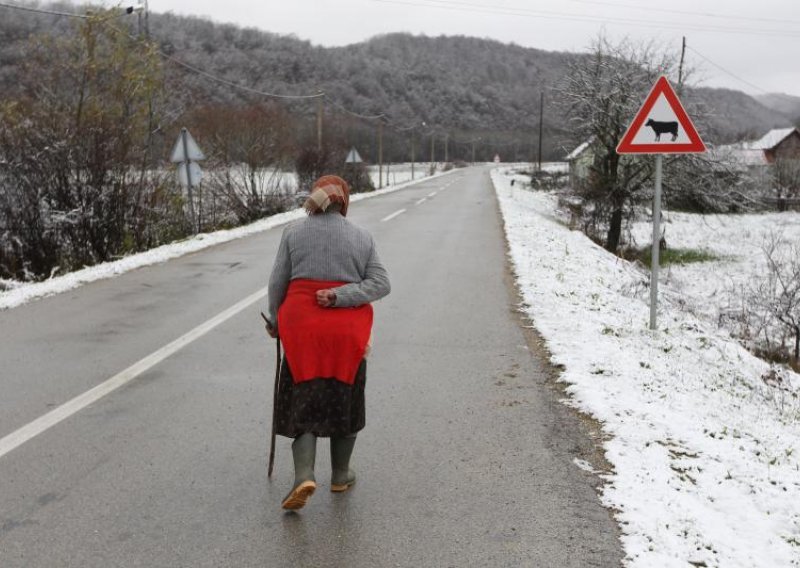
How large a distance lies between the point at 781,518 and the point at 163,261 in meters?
11.5

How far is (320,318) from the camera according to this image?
3.51 metres

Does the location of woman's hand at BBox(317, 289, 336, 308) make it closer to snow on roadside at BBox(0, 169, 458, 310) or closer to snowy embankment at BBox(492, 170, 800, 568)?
snowy embankment at BBox(492, 170, 800, 568)

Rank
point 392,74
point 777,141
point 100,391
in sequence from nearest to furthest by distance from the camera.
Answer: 1. point 100,391
2. point 777,141
3. point 392,74

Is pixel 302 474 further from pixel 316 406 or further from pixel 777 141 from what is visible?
pixel 777 141

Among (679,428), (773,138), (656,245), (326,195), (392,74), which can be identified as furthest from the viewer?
(392,74)

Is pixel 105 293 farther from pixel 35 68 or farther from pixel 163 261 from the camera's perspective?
pixel 35 68

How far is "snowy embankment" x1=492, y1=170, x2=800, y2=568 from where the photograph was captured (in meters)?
3.42

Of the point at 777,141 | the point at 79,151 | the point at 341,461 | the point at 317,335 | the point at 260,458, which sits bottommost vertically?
the point at 260,458

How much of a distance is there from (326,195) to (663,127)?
5.04 metres

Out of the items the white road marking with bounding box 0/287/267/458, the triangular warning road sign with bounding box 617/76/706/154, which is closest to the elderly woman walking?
the white road marking with bounding box 0/287/267/458

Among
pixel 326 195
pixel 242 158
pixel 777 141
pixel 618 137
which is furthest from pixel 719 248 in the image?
pixel 777 141

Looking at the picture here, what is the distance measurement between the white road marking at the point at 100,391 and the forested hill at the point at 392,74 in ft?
38.0

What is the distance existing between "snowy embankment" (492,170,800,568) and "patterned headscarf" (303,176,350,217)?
81.2 inches

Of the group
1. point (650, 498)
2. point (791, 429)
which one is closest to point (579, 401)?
point (650, 498)
